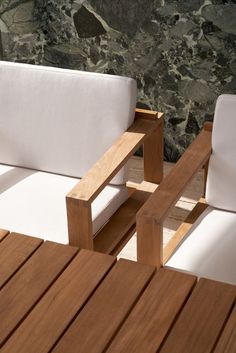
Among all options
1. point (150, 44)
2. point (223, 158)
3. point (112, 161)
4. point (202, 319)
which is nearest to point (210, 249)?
point (223, 158)

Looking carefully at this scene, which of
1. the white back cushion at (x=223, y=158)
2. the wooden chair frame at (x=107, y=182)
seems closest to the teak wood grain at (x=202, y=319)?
the wooden chair frame at (x=107, y=182)

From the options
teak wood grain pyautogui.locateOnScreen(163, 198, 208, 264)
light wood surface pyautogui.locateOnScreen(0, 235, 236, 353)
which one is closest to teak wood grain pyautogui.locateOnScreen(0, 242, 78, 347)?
light wood surface pyautogui.locateOnScreen(0, 235, 236, 353)

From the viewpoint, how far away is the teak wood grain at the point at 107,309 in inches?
80.2

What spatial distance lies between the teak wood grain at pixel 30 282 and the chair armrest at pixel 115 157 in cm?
37

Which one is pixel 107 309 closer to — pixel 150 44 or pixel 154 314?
pixel 154 314

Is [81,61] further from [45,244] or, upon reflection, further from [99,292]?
[99,292]

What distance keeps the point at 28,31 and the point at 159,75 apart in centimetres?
85

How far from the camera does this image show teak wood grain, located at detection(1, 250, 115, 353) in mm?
2045

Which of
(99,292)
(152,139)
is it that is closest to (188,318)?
(99,292)

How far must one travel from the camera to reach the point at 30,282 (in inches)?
90.1

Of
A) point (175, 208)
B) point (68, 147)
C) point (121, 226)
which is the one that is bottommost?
point (175, 208)

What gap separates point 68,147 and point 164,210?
2.51ft

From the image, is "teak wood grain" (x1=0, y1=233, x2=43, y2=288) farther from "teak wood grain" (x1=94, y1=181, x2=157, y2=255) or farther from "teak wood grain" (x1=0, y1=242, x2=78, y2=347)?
"teak wood grain" (x1=94, y1=181, x2=157, y2=255)

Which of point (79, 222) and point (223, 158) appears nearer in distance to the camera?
point (79, 222)
